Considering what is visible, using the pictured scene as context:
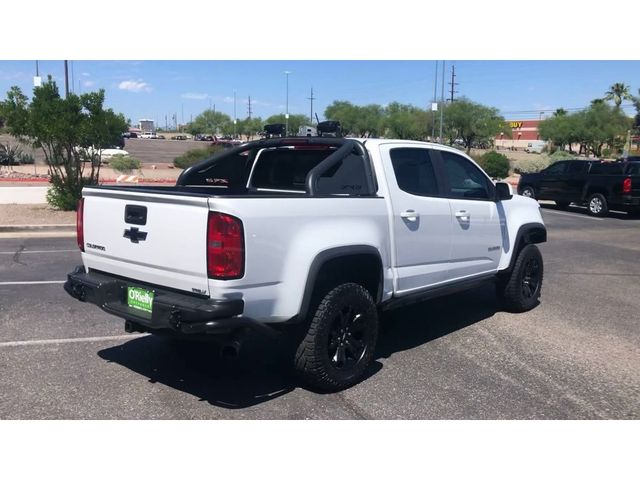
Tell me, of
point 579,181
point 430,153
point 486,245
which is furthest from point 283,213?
Result: point 579,181

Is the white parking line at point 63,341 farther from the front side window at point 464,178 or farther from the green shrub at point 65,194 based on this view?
the green shrub at point 65,194

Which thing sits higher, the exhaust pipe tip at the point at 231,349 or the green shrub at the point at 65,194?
the green shrub at the point at 65,194

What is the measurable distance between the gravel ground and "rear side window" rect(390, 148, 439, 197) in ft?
33.6

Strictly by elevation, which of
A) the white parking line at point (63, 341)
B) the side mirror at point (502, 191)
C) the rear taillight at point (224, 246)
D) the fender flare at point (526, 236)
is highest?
the side mirror at point (502, 191)

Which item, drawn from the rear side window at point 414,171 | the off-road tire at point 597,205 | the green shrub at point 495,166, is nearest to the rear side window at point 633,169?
the off-road tire at point 597,205

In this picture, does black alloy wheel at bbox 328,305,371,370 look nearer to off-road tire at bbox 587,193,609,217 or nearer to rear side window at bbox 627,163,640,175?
off-road tire at bbox 587,193,609,217

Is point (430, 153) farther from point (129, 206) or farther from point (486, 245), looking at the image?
point (129, 206)

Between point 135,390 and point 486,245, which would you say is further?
point 486,245

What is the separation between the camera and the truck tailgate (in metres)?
3.81

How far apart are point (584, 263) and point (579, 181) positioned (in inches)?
387

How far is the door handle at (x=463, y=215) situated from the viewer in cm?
561

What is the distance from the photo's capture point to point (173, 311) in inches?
150

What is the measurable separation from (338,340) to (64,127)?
11330 millimetres

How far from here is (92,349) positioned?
5266 millimetres
